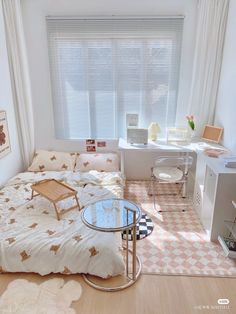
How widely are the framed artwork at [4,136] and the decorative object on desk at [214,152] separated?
2.40 meters

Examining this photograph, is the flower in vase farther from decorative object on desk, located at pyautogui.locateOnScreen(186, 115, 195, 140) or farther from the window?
the window

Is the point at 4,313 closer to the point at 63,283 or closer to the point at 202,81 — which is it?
the point at 63,283

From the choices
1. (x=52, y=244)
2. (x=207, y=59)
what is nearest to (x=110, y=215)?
(x=52, y=244)

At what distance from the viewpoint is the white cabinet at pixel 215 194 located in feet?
6.89

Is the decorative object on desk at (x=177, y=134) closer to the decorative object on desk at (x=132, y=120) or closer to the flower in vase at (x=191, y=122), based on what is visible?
the flower in vase at (x=191, y=122)

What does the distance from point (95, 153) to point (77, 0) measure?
199 cm

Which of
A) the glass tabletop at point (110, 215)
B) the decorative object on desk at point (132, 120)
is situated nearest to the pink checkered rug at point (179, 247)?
the glass tabletop at point (110, 215)

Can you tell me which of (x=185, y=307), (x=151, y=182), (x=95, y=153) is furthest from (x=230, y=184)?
(x=95, y=153)

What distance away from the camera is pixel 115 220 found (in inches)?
67.1

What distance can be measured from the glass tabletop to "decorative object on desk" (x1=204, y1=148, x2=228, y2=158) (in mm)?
1148

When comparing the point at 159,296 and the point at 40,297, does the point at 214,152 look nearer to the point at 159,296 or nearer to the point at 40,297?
the point at 159,296

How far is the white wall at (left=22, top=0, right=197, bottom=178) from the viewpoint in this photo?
2923 mm

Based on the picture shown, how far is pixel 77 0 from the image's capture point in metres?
2.94

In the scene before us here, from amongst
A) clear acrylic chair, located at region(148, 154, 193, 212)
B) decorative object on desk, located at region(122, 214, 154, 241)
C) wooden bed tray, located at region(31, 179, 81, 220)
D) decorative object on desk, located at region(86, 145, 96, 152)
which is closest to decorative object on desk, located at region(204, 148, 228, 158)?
clear acrylic chair, located at region(148, 154, 193, 212)
